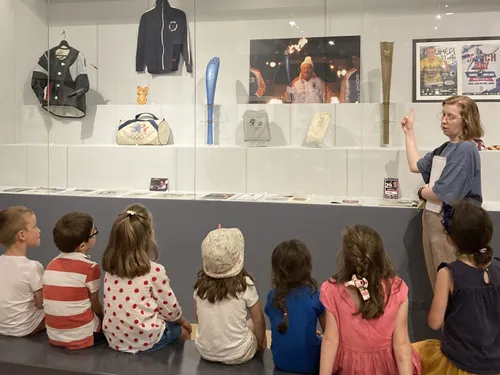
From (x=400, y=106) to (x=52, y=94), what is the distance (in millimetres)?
2666

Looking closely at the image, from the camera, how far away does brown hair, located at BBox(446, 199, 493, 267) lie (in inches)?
80.0

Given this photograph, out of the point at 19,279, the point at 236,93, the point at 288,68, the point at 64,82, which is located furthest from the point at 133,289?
the point at 64,82

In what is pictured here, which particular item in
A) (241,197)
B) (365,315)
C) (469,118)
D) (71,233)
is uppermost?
(469,118)

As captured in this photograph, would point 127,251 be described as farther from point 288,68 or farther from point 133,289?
point 288,68

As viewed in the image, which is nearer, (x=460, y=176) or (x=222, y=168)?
(x=460, y=176)

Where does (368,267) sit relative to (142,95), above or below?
below

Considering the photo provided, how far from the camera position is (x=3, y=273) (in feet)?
8.38

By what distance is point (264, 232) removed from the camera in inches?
142

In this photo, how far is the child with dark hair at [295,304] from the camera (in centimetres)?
213

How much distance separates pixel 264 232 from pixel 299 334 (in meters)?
1.50

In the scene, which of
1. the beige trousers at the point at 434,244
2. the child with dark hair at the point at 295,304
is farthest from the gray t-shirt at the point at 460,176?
the child with dark hair at the point at 295,304

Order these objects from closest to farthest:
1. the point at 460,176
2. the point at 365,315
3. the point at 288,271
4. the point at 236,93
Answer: the point at 365,315 → the point at 288,271 → the point at 460,176 → the point at 236,93

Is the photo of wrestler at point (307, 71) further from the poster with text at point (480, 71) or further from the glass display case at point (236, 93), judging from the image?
the poster with text at point (480, 71)

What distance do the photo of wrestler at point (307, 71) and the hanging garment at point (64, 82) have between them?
137 centimetres
